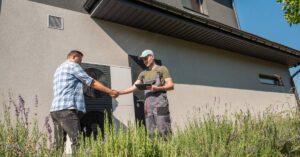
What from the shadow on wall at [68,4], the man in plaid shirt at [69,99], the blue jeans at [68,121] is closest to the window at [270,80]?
the shadow on wall at [68,4]

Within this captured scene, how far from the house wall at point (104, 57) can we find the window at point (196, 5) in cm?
209

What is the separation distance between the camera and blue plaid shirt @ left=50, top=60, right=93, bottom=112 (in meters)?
3.43

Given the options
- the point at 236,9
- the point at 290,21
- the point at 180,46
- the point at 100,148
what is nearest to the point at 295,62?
the point at 236,9

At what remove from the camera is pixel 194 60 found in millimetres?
7578

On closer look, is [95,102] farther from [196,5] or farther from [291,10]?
[196,5]

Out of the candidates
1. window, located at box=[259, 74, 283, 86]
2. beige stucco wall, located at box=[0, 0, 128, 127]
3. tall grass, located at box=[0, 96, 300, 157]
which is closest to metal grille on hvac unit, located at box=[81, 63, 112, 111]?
beige stucco wall, located at box=[0, 0, 128, 127]

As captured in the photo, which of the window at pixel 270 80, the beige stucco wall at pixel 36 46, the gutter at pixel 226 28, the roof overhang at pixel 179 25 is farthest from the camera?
the window at pixel 270 80

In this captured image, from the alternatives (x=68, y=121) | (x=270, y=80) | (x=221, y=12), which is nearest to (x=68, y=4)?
(x=68, y=121)

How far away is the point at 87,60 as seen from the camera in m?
5.17

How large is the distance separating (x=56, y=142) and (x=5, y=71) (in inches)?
96.9

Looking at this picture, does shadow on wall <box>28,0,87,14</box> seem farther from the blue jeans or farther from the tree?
the tree

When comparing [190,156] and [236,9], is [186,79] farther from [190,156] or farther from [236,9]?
Answer: [236,9]

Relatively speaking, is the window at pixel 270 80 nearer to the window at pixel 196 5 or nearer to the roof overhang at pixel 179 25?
the roof overhang at pixel 179 25

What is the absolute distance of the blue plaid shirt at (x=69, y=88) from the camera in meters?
3.43
